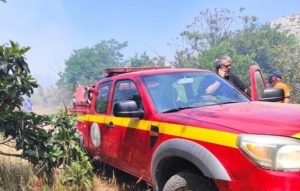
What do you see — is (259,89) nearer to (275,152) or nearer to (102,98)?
(102,98)

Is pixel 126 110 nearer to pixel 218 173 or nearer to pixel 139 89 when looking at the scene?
pixel 139 89

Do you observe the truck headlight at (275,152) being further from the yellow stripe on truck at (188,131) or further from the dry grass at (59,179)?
the dry grass at (59,179)

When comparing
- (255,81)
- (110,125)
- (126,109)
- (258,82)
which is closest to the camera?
(126,109)

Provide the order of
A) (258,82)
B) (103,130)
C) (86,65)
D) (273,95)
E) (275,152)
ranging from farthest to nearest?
(86,65) < (258,82) < (103,130) < (273,95) < (275,152)

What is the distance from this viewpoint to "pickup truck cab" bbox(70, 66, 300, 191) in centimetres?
270

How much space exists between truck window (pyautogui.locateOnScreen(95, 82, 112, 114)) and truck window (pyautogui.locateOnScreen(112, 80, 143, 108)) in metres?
0.25

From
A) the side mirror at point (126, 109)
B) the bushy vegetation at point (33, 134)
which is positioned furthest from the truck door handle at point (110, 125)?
the side mirror at point (126, 109)

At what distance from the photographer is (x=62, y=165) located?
17.2ft

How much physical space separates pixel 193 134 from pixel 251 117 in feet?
1.61

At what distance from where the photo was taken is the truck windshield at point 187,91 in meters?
4.02

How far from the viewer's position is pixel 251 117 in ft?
10.4

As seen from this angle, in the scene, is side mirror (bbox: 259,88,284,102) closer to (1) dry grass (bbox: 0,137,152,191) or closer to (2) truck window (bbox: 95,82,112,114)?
(1) dry grass (bbox: 0,137,152,191)

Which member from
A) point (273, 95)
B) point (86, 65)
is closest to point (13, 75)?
point (273, 95)

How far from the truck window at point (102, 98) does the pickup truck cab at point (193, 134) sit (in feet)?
0.05
